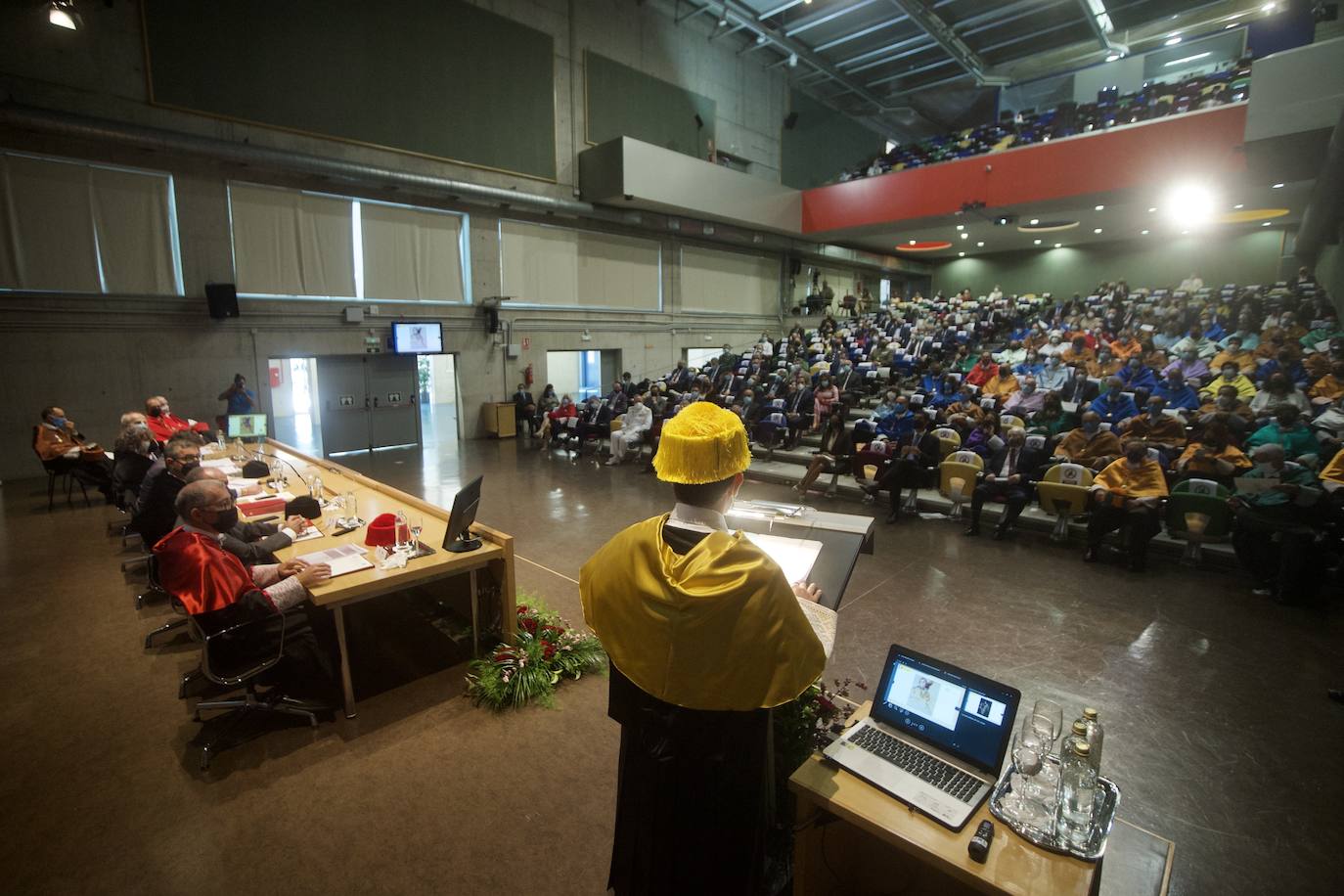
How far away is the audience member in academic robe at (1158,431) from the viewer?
7.09m

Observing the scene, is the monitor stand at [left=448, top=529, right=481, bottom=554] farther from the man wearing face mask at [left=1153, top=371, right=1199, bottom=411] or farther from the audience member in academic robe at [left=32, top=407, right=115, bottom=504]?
the man wearing face mask at [left=1153, top=371, right=1199, bottom=411]

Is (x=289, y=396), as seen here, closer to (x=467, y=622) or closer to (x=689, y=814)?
(x=467, y=622)

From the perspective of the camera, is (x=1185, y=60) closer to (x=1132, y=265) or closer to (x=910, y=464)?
(x=1132, y=265)

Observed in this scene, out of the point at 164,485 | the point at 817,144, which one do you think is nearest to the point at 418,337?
the point at 164,485

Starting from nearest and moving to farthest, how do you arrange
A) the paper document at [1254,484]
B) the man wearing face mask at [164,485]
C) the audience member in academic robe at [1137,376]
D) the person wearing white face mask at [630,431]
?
1. the man wearing face mask at [164,485]
2. the paper document at [1254,484]
3. the audience member in academic robe at [1137,376]
4. the person wearing white face mask at [630,431]

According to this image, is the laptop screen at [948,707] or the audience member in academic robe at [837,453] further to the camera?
the audience member in academic robe at [837,453]

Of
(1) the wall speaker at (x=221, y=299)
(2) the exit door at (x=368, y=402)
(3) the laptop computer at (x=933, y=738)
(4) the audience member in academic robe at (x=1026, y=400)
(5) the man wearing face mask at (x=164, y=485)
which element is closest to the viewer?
(3) the laptop computer at (x=933, y=738)

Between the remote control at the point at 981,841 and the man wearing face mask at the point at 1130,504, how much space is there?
5.58 metres

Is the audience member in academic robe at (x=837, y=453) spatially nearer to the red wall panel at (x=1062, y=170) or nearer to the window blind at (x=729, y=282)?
the red wall panel at (x=1062, y=170)

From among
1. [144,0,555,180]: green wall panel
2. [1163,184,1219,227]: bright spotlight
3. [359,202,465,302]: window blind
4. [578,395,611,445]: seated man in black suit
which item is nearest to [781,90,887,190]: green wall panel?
[1163,184,1219,227]: bright spotlight

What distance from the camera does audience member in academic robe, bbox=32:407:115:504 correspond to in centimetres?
771

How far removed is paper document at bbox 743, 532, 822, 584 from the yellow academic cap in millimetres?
749

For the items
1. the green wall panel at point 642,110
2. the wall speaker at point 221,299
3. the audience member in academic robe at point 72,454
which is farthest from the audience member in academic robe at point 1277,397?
the wall speaker at point 221,299

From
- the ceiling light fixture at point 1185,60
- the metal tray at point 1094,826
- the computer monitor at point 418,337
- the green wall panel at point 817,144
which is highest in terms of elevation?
the ceiling light fixture at point 1185,60
